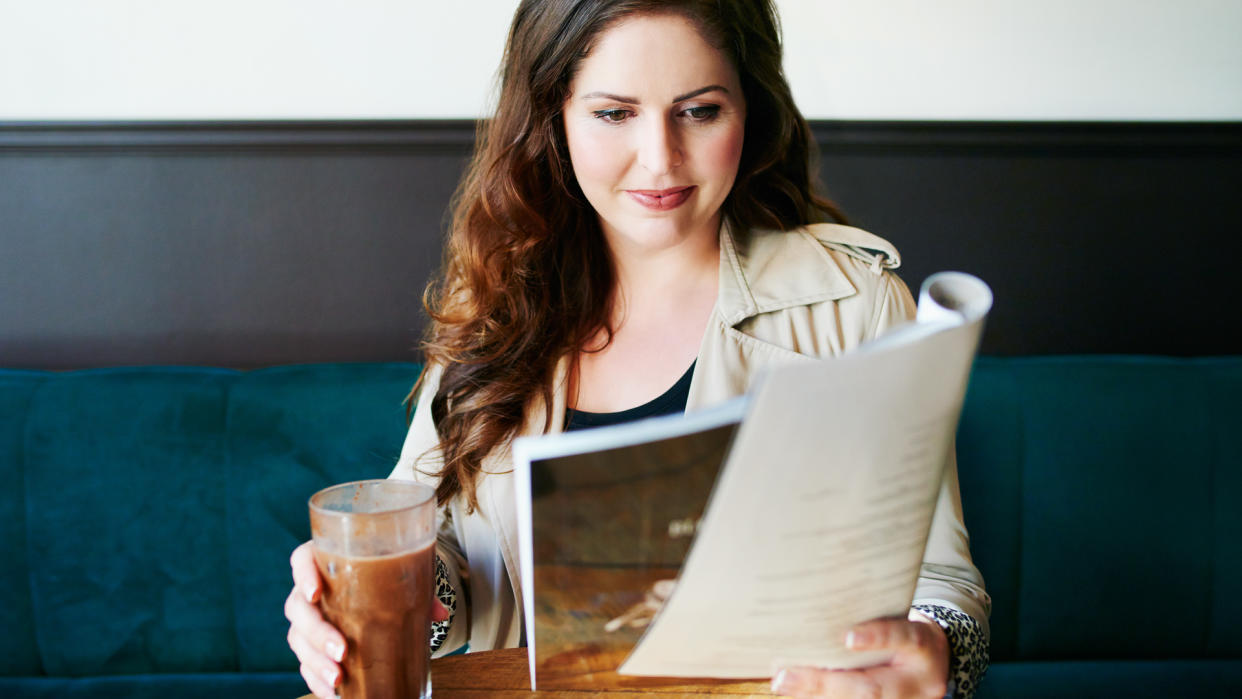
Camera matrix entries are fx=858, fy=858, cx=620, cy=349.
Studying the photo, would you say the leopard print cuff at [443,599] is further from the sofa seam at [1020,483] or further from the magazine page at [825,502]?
the sofa seam at [1020,483]

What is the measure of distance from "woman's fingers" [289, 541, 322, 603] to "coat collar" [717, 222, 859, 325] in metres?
0.66

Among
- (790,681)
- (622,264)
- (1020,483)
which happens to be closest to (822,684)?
(790,681)

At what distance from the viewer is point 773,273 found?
1271mm

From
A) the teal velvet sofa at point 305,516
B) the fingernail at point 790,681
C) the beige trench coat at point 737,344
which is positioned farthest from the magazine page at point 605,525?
the teal velvet sofa at point 305,516

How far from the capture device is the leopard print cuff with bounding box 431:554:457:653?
1084mm

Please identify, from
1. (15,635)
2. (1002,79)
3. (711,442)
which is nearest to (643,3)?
(711,442)

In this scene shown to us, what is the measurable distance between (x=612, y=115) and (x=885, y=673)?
2.37ft

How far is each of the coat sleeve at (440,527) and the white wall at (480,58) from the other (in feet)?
2.82

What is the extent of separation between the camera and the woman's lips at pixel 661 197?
112cm

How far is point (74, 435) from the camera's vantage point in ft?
5.41

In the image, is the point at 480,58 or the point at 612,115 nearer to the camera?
the point at 612,115

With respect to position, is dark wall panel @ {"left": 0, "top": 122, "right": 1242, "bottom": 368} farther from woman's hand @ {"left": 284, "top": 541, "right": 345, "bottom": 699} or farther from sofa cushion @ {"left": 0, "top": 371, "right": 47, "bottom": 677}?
woman's hand @ {"left": 284, "top": 541, "right": 345, "bottom": 699}

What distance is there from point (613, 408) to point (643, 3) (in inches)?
21.6

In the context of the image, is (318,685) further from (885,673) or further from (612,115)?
(612,115)
